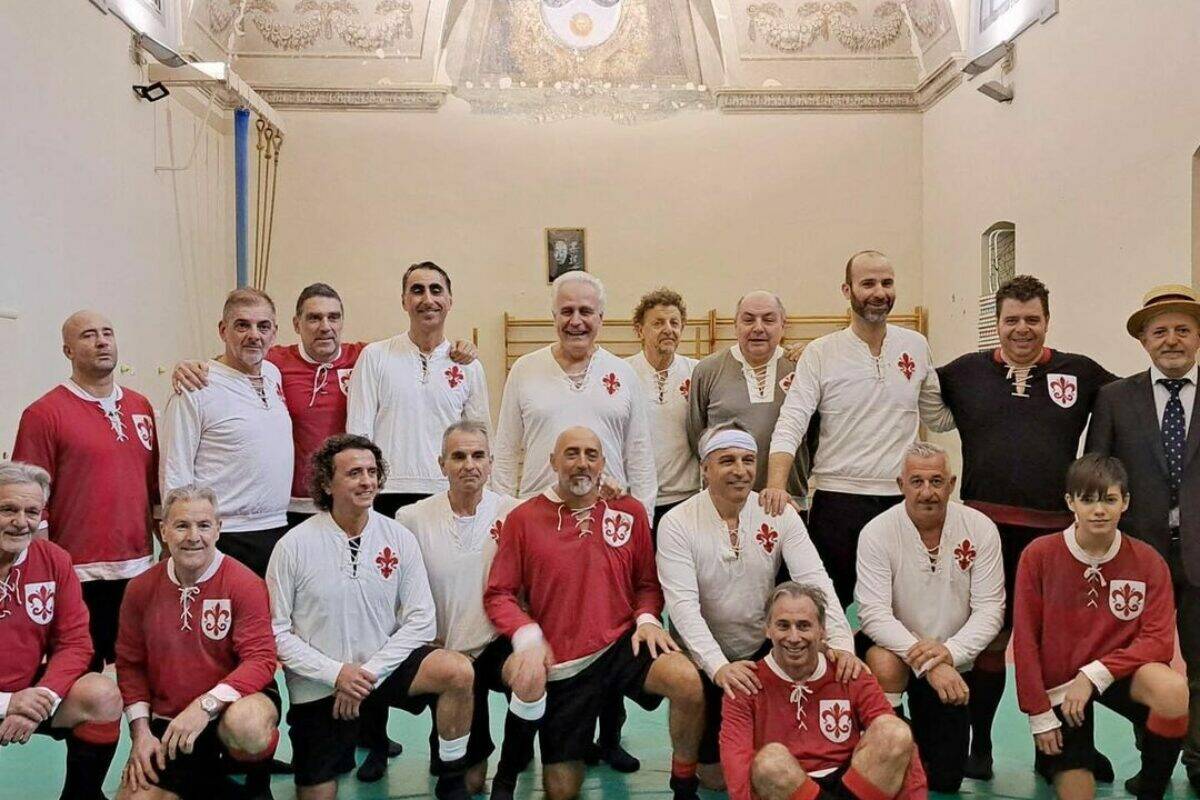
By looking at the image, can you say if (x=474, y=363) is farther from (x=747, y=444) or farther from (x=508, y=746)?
(x=508, y=746)

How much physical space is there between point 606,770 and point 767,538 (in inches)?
40.6

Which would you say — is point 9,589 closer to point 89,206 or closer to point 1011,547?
point 1011,547

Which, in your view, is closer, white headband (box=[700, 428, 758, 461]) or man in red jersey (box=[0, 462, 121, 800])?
man in red jersey (box=[0, 462, 121, 800])

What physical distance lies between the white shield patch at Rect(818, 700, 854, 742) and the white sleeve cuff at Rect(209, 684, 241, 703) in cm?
168

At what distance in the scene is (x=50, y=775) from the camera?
3.57m

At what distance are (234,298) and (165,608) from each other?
3.54ft

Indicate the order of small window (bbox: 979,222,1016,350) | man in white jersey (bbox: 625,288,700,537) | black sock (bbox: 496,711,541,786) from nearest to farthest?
black sock (bbox: 496,711,541,786)
man in white jersey (bbox: 625,288,700,537)
small window (bbox: 979,222,1016,350)

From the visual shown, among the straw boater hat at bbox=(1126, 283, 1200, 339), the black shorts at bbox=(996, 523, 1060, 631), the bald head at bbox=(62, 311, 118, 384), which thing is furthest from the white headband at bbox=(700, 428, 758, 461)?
the bald head at bbox=(62, 311, 118, 384)

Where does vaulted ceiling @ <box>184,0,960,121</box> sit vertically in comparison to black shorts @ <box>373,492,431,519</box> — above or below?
above

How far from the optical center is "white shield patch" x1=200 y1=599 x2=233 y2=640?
10.00 ft

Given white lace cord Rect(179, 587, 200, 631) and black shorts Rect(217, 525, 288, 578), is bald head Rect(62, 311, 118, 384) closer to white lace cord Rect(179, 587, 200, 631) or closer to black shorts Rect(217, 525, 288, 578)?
black shorts Rect(217, 525, 288, 578)

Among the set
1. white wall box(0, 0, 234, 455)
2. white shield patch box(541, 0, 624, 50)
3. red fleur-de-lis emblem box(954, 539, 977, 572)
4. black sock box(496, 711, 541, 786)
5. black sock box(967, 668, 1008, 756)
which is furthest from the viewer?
white shield patch box(541, 0, 624, 50)

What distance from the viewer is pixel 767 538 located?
3.37 m

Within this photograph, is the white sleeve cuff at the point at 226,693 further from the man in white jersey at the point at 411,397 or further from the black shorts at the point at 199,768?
the man in white jersey at the point at 411,397
